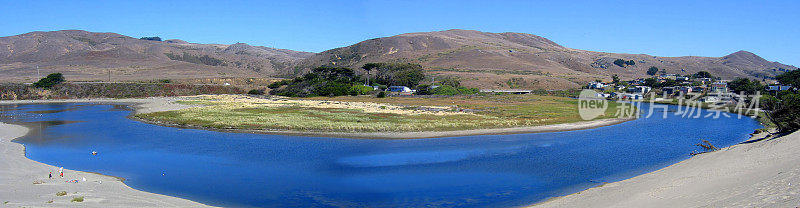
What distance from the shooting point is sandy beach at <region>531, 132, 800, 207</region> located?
12742 millimetres

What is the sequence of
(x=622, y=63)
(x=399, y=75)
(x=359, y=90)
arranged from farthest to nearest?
(x=622, y=63)
(x=399, y=75)
(x=359, y=90)

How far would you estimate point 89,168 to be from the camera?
20.9 metres

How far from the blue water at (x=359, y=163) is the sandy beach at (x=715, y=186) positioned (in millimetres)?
1442

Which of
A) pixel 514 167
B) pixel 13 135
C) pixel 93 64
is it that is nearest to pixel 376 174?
pixel 514 167

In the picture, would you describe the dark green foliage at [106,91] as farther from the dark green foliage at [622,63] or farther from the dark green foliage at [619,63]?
the dark green foliage at [622,63]

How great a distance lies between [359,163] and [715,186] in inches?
526

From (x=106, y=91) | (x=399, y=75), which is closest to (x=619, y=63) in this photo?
(x=399, y=75)

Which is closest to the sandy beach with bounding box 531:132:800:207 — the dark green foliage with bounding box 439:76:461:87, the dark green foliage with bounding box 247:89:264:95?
the dark green foliage with bounding box 439:76:461:87

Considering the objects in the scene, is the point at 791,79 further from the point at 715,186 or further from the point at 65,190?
the point at 65,190

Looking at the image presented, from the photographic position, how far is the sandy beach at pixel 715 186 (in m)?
12.7

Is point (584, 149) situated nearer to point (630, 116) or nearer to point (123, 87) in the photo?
point (630, 116)

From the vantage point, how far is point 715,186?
14.9 metres

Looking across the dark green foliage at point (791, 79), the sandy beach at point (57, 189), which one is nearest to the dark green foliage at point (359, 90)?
the sandy beach at point (57, 189)

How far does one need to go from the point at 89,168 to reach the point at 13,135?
16.3 m
